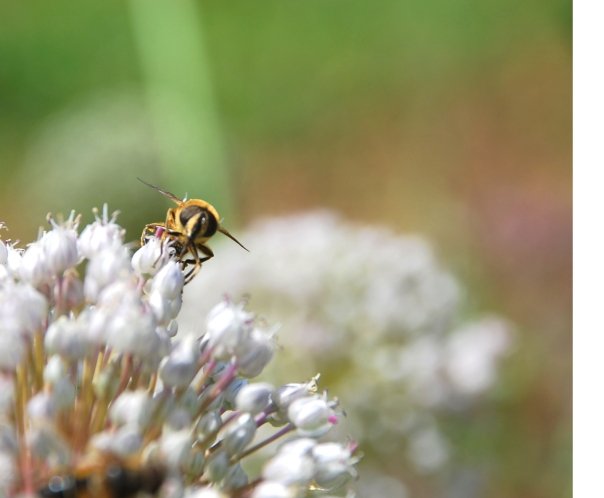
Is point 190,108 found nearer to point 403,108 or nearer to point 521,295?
point 521,295

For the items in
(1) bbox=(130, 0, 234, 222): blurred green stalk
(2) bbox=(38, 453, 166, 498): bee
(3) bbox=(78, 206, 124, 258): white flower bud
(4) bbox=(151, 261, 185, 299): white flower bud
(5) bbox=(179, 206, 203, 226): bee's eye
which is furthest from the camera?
(1) bbox=(130, 0, 234, 222): blurred green stalk

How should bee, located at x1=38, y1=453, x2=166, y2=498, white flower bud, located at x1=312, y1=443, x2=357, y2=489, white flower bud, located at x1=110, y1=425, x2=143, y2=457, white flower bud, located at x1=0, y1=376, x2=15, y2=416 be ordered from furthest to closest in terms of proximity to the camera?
white flower bud, located at x1=312, y1=443, x2=357, y2=489
white flower bud, located at x1=0, y1=376, x2=15, y2=416
white flower bud, located at x1=110, y1=425, x2=143, y2=457
bee, located at x1=38, y1=453, x2=166, y2=498

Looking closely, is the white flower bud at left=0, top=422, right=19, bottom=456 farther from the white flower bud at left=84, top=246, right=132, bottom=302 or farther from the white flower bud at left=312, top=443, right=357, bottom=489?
the white flower bud at left=312, top=443, right=357, bottom=489

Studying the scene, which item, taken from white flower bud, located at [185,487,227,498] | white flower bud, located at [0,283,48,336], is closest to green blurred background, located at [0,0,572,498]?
white flower bud, located at [0,283,48,336]

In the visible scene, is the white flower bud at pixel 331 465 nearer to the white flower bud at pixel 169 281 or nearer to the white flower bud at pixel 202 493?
the white flower bud at pixel 202 493

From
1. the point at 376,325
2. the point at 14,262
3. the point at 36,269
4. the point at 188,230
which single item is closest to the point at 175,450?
the point at 36,269

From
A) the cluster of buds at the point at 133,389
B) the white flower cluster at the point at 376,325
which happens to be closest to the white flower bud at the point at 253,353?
the cluster of buds at the point at 133,389

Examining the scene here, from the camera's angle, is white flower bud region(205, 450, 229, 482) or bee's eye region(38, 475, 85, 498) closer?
bee's eye region(38, 475, 85, 498)

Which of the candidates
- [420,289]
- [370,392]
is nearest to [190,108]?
[420,289]
